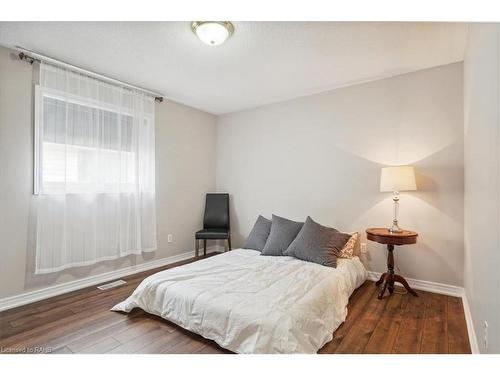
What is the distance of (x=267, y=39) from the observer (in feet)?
7.52

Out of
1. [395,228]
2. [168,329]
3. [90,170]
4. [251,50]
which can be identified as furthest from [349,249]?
[90,170]

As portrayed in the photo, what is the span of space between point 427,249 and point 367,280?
2.49 ft

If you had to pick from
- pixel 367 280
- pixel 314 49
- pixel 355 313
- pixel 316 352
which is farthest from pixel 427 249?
pixel 314 49

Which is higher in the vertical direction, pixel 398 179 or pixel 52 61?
pixel 52 61

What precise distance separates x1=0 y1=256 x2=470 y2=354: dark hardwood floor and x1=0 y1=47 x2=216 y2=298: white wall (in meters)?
0.44

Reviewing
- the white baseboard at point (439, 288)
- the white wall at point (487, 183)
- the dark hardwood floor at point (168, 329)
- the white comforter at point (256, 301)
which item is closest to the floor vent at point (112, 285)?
the dark hardwood floor at point (168, 329)

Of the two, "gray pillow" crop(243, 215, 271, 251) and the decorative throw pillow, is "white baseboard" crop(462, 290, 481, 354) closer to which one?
the decorative throw pillow

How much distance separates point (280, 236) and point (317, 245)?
497mm

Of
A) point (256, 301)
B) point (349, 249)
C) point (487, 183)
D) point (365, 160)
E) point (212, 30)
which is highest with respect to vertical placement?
point (212, 30)

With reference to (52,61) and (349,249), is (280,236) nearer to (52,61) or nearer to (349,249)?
(349,249)

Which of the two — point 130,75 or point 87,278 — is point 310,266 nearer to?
point 87,278

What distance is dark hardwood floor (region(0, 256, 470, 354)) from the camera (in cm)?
180

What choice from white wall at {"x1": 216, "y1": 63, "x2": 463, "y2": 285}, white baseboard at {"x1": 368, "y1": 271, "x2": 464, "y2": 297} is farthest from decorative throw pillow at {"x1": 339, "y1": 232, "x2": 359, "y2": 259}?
white baseboard at {"x1": 368, "y1": 271, "x2": 464, "y2": 297}

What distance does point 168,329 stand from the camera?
6.70ft
